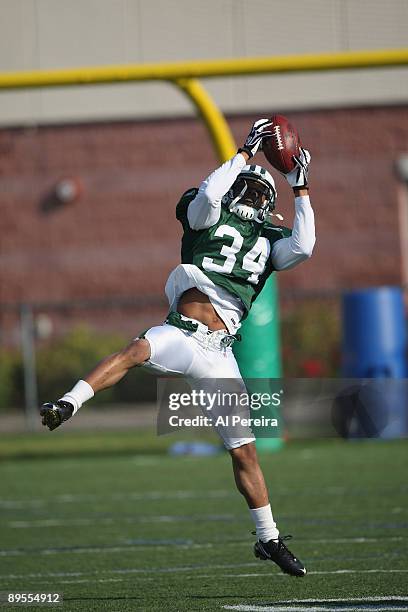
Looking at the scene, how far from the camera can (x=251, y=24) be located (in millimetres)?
17562

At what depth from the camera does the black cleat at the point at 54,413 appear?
196 inches

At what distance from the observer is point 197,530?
7.39m

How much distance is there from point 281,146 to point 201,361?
1037mm

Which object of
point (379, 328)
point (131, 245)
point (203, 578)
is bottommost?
point (203, 578)

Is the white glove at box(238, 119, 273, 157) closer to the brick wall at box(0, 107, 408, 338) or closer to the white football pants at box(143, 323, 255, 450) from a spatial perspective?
the white football pants at box(143, 323, 255, 450)

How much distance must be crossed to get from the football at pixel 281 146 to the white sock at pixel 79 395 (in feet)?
4.39

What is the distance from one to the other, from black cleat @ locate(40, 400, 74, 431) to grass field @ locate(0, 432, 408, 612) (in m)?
0.78

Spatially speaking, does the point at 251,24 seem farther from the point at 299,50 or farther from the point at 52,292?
the point at 52,292

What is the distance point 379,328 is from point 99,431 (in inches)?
168

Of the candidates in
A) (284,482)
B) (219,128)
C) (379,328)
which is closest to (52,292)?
(379,328)

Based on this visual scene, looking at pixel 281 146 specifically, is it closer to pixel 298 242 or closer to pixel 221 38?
pixel 298 242

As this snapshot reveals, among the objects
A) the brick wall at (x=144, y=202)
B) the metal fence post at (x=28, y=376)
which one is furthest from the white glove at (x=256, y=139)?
the brick wall at (x=144, y=202)

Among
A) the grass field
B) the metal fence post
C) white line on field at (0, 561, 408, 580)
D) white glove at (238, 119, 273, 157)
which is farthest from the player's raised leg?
the metal fence post

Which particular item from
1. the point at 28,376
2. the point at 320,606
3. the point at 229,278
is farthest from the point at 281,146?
the point at 28,376
